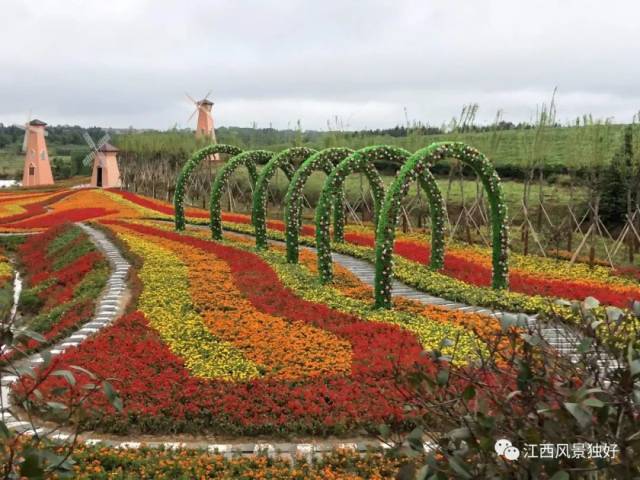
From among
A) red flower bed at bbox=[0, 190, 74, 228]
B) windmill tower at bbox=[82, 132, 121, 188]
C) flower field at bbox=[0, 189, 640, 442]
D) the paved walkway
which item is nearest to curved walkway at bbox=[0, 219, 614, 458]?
the paved walkway

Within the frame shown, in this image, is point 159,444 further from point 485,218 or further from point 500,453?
point 485,218

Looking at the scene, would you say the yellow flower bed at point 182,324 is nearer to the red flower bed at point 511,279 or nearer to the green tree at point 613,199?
the red flower bed at point 511,279

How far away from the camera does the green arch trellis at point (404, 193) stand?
12859mm

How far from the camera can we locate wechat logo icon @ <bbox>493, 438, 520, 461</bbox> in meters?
2.72

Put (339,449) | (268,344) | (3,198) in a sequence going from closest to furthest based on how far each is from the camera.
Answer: (339,449)
(268,344)
(3,198)

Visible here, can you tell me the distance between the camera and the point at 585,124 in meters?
20.1

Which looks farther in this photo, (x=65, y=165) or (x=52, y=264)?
(x=65, y=165)

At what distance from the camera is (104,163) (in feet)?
197

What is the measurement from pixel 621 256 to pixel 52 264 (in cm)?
1976

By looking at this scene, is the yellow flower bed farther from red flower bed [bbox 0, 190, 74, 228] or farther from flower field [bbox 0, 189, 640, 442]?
red flower bed [bbox 0, 190, 74, 228]

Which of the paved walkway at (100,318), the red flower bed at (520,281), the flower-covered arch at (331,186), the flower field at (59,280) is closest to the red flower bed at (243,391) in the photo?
the paved walkway at (100,318)

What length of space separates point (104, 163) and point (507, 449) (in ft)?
204

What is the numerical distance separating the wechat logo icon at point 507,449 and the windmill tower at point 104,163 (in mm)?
61448

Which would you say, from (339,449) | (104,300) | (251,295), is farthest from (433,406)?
(104,300)
